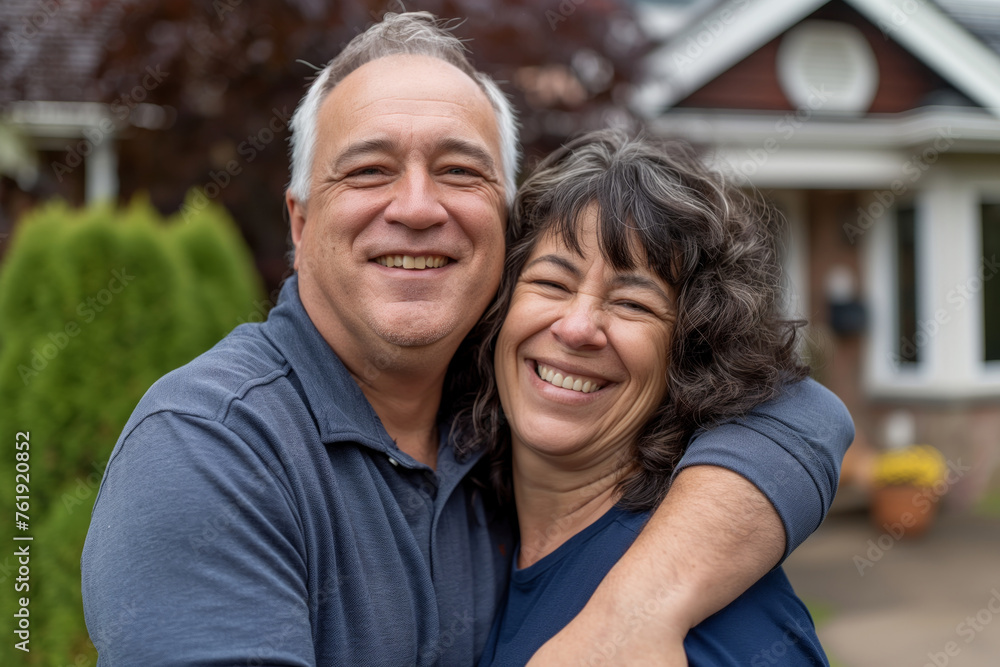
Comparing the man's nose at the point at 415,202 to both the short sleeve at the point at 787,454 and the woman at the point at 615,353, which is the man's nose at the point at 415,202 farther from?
the short sleeve at the point at 787,454

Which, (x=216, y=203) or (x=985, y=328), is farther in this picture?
(x=985, y=328)

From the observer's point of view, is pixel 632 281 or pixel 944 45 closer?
pixel 632 281

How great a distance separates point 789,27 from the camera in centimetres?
793

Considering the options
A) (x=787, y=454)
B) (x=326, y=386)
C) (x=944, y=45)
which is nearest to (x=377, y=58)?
(x=326, y=386)

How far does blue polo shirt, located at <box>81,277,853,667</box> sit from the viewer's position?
1310 millimetres

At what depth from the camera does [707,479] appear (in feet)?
5.58

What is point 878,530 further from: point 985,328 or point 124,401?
point 124,401

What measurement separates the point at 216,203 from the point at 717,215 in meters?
3.37

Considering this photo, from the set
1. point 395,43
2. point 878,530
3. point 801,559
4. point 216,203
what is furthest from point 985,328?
point 395,43

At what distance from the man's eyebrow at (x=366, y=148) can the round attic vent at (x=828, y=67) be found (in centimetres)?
714

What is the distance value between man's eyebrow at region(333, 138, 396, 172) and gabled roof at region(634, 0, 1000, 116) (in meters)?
5.36

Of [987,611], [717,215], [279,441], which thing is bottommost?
[987,611]

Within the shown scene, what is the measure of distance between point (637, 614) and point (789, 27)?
7736 mm

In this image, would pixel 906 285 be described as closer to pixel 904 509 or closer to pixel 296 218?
pixel 904 509
